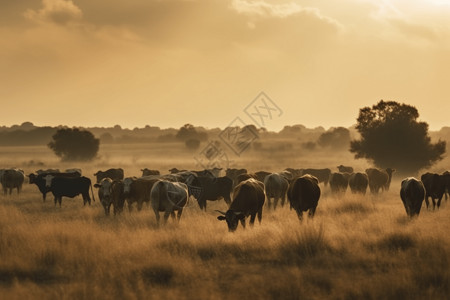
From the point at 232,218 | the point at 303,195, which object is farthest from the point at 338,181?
the point at 232,218

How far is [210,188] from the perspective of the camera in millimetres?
19734

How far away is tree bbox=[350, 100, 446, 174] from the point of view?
39.5 m

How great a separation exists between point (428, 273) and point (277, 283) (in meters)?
2.76

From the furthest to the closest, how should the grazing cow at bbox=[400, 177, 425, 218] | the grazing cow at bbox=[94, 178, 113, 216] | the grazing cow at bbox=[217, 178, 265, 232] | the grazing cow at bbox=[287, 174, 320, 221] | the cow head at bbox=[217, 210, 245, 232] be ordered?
the grazing cow at bbox=[94, 178, 113, 216] → the grazing cow at bbox=[400, 177, 425, 218] → the grazing cow at bbox=[287, 174, 320, 221] → the grazing cow at bbox=[217, 178, 265, 232] → the cow head at bbox=[217, 210, 245, 232]

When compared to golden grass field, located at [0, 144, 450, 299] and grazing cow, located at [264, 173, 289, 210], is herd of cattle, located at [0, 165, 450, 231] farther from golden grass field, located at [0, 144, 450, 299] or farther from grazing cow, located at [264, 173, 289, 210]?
golden grass field, located at [0, 144, 450, 299]

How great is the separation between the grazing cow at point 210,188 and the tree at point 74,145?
47141 millimetres

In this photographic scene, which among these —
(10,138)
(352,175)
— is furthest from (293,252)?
(10,138)

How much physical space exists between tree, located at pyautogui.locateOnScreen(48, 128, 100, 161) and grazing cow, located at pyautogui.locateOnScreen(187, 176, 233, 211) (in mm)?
47141

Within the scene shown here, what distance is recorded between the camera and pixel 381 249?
10570 millimetres

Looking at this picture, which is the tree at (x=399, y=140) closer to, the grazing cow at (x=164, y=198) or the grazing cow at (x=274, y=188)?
the grazing cow at (x=274, y=188)

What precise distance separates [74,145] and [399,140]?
43149mm

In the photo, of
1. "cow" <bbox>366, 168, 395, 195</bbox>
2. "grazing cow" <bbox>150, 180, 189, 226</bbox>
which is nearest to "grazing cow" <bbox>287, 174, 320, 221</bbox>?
"grazing cow" <bbox>150, 180, 189, 226</bbox>

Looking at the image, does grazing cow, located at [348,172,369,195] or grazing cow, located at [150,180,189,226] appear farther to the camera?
grazing cow, located at [348,172,369,195]

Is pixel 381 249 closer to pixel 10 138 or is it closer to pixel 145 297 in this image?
pixel 145 297
